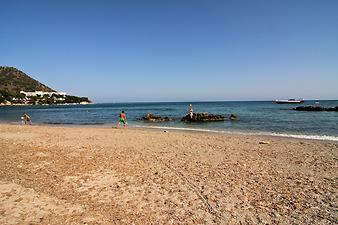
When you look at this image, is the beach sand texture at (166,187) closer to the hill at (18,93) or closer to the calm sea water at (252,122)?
the calm sea water at (252,122)

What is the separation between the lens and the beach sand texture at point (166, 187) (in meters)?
5.22

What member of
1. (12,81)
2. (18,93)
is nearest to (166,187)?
(18,93)

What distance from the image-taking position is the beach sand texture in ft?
17.1

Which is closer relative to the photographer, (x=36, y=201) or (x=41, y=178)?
(x=36, y=201)

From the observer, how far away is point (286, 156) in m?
11.0

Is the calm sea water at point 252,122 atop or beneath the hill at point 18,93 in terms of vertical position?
beneath

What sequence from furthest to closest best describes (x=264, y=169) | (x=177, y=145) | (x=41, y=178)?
1. (x=177, y=145)
2. (x=264, y=169)
3. (x=41, y=178)

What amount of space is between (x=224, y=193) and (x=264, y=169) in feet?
10.0

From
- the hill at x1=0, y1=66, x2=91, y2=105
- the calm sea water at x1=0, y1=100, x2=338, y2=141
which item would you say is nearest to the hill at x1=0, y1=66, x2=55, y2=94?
the hill at x1=0, y1=66, x2=91, y2=105

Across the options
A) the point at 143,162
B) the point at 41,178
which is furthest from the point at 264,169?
the point at 41,178

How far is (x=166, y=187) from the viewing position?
6.94m

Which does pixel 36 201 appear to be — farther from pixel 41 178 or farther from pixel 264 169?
pixel 264 169

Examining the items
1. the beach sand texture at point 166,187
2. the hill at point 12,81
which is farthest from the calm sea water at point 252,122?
the hill at point 12,81

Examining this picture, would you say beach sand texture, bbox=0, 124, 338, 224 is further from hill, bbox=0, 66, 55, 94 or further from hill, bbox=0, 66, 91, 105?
hill, bbox=0, 66, 55, 94
